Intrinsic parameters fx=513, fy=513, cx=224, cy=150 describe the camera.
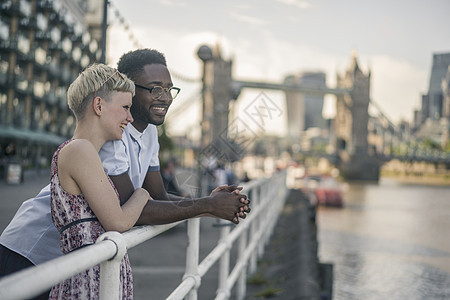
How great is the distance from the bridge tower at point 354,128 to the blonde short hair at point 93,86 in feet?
209

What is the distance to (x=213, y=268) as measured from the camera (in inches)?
220

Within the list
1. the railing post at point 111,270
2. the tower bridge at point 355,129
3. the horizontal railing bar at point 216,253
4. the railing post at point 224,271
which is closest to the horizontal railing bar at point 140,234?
the railing post at point 111,270

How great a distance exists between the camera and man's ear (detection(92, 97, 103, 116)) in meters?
1.49

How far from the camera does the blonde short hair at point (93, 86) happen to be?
58.1 inches

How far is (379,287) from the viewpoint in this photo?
20.7 feet

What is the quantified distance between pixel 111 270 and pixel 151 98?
25.8 inches

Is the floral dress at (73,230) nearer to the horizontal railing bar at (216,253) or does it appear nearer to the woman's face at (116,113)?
the woman's face at (116,113)

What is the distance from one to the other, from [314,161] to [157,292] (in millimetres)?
100192

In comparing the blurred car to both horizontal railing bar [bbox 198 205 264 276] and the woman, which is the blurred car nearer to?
horizontal railing bar [bbox 198 205 264 276]

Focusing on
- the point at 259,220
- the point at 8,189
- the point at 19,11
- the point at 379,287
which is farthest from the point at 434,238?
the point at 19,11

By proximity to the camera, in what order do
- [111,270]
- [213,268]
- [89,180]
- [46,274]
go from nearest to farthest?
[46,274]
[111,270]
[89,180]
[213,268]

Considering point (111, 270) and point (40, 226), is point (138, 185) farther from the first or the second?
point (111, 270)

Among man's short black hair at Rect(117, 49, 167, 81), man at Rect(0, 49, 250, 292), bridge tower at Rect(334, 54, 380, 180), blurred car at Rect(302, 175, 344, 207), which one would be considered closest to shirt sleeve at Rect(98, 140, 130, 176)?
man at Rect(0, 49, 250, 292)

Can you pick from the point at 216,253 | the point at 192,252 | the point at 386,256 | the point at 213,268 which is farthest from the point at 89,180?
the point at 386,256
